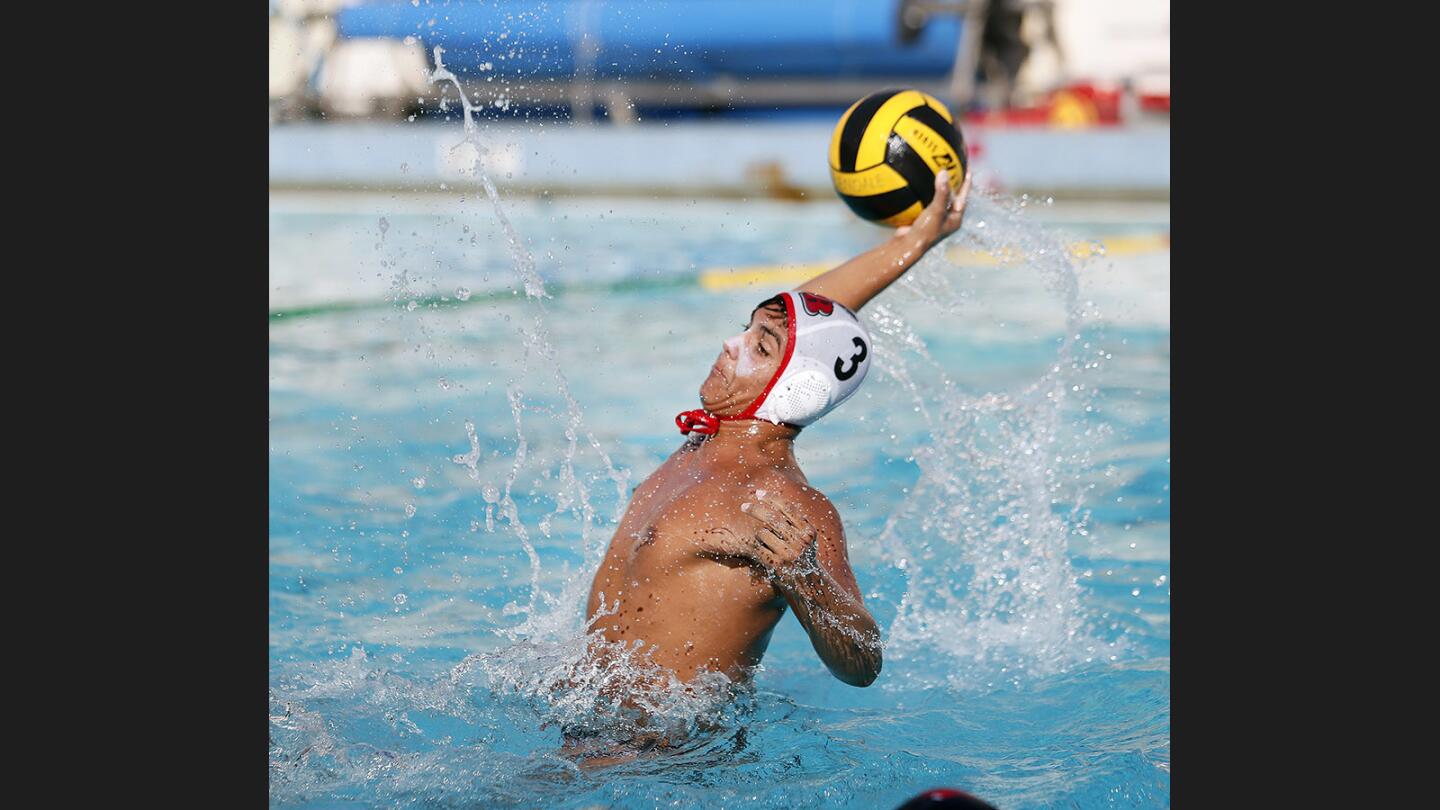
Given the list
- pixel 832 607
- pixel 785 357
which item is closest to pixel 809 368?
pixel 785 357

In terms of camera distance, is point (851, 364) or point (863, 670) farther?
point (851, 364)

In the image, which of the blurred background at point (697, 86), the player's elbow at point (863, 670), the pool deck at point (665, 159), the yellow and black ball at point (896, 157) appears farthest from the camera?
the blurred background at point (697, 86)

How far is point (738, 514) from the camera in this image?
3.19 metres

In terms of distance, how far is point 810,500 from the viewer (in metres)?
3.26

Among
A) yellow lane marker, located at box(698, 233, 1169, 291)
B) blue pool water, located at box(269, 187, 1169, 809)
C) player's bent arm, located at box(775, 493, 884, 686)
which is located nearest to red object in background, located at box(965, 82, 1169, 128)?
yellow lane marker, located at box(698, 233, 1169, 291)

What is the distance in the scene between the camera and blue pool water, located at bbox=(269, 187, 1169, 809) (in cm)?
354

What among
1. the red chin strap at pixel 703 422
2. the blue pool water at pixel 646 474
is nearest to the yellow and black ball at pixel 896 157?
the blue pool water at pixel 646 474

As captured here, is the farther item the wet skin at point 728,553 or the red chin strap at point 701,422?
the red chin strap at point 701,422

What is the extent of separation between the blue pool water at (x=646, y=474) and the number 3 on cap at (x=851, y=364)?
908 millimetres

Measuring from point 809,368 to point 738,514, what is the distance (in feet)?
1.30

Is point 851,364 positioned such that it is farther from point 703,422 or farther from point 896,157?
point 896,157

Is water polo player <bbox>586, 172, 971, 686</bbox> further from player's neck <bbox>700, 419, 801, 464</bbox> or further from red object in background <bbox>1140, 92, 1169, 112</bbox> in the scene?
red object in background <bbox>1140, 92, 1169, 112</bbox>

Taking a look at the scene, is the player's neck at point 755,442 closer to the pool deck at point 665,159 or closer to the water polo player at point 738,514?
the water polo player at point 738,514

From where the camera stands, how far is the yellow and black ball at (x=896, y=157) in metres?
4.09
